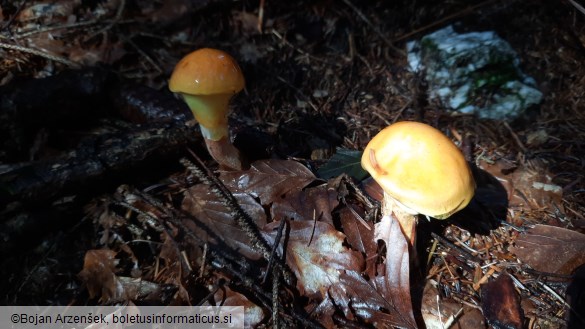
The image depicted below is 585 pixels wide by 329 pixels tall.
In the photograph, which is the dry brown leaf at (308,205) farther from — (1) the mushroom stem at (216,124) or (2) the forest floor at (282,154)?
(1) the mushroom stem at (216,124)

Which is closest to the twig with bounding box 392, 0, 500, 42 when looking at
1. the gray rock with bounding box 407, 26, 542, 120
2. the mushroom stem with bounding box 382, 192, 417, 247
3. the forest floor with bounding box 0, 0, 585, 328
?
the forest floor with bounding box 0, 0, 585, 328

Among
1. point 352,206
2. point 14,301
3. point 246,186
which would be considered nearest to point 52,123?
point 14,301

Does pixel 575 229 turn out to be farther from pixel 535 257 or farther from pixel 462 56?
pixel 462 56

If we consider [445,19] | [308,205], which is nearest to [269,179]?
[308,205]

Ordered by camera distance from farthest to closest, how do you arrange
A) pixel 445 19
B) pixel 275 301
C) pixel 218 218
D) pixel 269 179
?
pixel 445 19 → pixel 269 179 → pixel 218 218 → pixel 275 301

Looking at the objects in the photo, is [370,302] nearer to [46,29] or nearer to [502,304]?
[502,304]

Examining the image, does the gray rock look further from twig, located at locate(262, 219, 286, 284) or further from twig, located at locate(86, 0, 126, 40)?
twig, located at locate(86, 0, 126, 40)
